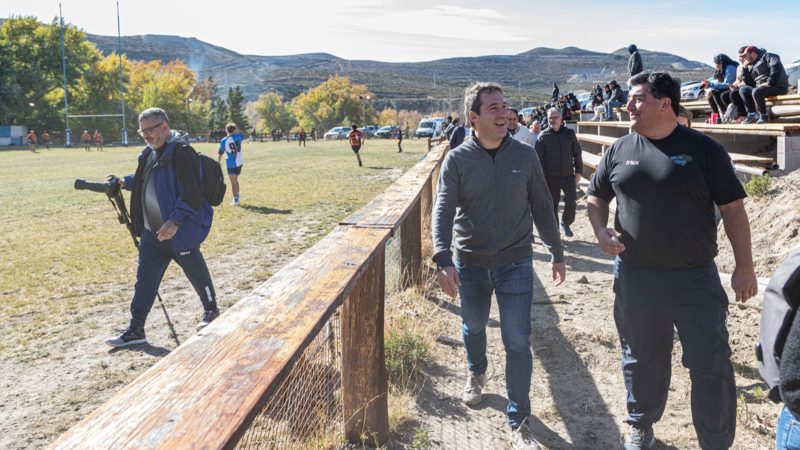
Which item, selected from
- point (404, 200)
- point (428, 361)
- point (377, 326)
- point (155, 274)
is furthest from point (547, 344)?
point (155, 274)

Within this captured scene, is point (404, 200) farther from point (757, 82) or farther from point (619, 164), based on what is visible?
point (757, 82)

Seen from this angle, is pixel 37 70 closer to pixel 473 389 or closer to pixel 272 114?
pixel 272 114

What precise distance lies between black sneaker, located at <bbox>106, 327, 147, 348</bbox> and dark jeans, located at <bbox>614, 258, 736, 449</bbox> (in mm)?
3710

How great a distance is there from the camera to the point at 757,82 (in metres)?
9.82

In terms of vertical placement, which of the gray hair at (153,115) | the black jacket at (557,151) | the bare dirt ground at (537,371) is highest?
the gray hair at (153,115)

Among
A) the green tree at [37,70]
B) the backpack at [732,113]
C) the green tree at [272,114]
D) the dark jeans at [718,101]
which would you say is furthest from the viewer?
the green tree at [272,114]

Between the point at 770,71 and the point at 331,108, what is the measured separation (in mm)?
116000

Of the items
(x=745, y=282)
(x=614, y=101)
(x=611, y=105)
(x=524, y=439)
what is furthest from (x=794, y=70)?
(x=524, y=439)

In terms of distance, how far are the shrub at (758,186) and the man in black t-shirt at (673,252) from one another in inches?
192

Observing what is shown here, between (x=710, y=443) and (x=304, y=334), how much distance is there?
2.13 m

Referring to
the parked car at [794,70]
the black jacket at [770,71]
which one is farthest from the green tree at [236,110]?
the black jacket at [770,71]

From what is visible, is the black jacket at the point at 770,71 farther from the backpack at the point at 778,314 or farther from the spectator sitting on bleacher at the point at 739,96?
the backpack at the point at 778,314

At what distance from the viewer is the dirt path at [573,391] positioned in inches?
135

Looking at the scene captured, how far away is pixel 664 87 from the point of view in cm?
307
